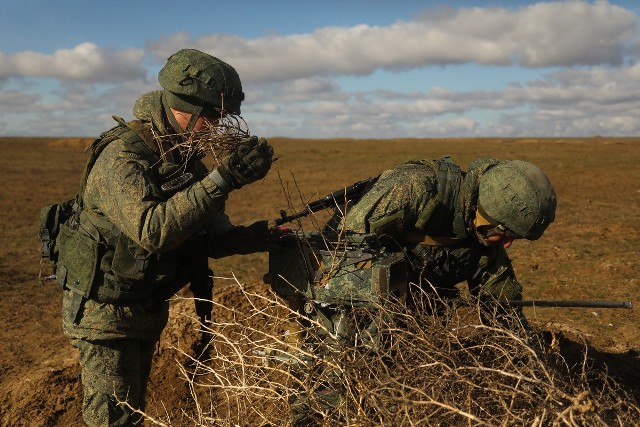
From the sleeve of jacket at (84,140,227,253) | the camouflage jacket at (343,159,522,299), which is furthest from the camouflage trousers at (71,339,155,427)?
the camouflage jacket at (343,159,522,299)

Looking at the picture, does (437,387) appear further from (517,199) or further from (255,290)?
(255,290)

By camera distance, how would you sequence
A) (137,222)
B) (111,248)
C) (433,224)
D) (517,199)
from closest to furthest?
1. (137,222)
2. (111,248)
3. (517,199)
4. (433,224)

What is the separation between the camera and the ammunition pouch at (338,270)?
10.9 ft

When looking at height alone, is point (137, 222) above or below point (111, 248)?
above

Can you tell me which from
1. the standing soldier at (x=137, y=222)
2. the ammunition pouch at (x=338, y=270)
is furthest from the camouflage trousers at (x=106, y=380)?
the ammunition pouch at (x=338, y=270)

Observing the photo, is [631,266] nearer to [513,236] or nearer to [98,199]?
[513,236]

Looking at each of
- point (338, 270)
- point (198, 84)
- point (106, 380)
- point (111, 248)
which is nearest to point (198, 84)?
point (198, 84)

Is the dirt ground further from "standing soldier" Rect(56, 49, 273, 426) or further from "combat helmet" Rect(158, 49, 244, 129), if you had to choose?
"combat helmet" Rect(158, 49, 244, 129)

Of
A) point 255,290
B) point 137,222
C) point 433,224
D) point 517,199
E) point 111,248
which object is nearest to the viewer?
point 137,222

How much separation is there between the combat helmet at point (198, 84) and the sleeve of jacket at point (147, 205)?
475 mm

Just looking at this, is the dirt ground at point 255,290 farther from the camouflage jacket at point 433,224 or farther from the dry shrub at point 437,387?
the dry shrub at point 437,387

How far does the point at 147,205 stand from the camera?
9.91 feet

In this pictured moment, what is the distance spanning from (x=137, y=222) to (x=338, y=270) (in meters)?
1.00

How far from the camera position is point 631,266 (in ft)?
26.5
